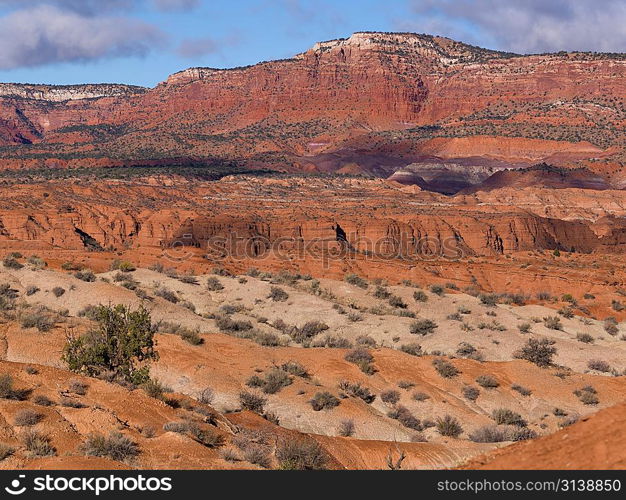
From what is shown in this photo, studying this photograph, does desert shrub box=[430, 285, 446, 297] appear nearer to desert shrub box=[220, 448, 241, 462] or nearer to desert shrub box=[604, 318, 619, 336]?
desert shrub box=[604, 318, 619, 336]

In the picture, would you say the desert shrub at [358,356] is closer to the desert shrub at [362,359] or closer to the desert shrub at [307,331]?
the desert shrub at [362,359]

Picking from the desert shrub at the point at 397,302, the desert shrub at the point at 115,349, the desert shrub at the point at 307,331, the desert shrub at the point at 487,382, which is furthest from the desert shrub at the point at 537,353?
the desert shrub at the point at 115,349

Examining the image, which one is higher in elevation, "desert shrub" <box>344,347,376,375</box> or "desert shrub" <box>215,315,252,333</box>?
"desert shrub" <box>215,315,252,333</box>

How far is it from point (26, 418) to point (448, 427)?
1095 cm

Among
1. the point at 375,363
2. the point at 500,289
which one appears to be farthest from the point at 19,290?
the point at 500,289


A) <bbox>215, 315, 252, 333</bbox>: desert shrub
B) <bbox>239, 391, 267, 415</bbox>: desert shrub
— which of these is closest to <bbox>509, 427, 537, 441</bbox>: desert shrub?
<bbox>239, 391, 267, 415</bbox>: desert shrub

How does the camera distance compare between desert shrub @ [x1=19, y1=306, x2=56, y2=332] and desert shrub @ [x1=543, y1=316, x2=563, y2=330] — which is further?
desert shrub @ [x1=543, y1=316, x2=563, y2=330]

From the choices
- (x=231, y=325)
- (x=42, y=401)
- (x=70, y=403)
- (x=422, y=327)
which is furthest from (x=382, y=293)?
(x=42, y=401)

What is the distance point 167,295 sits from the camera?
120ft

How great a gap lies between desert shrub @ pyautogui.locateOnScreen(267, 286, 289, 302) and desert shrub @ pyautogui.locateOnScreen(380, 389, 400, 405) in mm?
15184

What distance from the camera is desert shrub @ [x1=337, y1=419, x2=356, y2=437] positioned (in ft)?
65.2

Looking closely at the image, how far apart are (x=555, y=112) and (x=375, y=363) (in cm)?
18102
